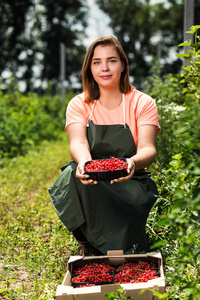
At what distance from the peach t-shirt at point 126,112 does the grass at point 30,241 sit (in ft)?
3.03

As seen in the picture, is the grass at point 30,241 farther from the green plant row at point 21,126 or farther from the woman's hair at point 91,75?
the green plant row at point 21,126

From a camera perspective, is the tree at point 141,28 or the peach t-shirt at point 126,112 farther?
the tree at point 141,28

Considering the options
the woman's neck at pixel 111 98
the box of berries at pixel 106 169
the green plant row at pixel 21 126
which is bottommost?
the green plant row at pixel 21 126

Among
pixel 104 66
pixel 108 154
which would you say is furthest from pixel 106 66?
pixel 108 154

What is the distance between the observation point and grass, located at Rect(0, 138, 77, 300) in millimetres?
2424

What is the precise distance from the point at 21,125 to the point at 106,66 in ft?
20.7

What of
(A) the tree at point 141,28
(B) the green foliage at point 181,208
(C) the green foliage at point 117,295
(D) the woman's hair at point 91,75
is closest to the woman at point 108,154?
(D) the woman's hair at point 91,75

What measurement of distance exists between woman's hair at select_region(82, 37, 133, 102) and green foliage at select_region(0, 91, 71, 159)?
14.5ft

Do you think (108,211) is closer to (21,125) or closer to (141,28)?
(21,125)

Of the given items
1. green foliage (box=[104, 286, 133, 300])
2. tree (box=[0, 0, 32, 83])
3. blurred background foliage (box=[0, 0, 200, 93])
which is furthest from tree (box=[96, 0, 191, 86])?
green foliage (box=[104, 286, 133, 300])

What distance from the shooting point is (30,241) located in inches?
123

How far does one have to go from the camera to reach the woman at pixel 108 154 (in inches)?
103

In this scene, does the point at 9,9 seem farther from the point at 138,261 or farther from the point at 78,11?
the point at 138,261

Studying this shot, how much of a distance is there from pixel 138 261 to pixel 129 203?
0.40m
